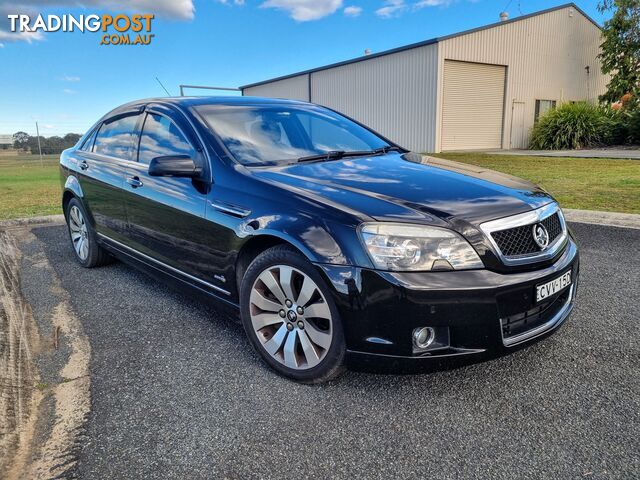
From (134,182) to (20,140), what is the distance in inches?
985

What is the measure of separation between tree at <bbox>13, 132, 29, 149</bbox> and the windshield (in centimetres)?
2477

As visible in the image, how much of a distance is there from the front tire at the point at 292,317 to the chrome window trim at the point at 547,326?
78cm

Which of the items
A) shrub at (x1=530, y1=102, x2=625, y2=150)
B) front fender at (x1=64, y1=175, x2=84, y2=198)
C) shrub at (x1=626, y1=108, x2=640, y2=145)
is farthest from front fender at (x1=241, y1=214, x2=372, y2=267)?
shrub at (x1=626, y1=108, x2=640, y2=145)

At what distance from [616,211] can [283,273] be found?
559cm

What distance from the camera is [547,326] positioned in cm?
251

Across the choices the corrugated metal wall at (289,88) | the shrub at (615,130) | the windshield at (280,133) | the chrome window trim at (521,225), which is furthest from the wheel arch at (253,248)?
the corrugated metal wall at (289,88)

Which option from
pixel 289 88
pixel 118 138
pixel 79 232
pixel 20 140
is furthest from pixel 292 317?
pixel 289 88

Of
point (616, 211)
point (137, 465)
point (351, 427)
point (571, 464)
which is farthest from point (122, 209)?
point (616, 211)

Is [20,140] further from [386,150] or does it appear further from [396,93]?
[386,150]

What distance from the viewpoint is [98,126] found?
15.5 feet

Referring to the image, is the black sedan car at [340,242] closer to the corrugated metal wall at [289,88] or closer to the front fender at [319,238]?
the front fender at [319,238]

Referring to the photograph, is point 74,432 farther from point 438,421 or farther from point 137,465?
point 438,421

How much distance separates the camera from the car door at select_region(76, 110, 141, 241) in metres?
3.97

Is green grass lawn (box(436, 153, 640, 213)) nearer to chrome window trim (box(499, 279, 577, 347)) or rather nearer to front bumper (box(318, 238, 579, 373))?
chrome window trim (box(499, 279, 577, 347))
